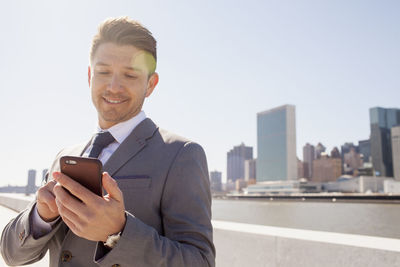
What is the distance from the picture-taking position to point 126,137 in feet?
5.26

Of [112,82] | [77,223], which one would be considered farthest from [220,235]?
[77,223]

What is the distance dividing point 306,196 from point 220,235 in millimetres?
110583

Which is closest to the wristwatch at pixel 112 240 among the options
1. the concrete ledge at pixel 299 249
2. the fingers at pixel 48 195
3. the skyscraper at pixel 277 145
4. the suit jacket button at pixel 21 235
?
the fingers at pixel 48 195

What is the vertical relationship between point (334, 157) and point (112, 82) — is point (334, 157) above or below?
above

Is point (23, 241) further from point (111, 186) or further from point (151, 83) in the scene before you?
point (151, 83)

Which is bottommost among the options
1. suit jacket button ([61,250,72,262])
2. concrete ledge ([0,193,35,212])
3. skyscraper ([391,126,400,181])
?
concrete ledge ([0,193,35,212])

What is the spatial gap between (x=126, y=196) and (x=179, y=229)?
0.99ft

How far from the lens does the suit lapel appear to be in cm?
150

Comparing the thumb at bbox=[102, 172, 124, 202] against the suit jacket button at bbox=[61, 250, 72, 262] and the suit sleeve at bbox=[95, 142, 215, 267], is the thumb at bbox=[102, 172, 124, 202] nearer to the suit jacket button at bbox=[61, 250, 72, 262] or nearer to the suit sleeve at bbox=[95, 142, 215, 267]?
the suit sleeve at bbox=[95, 142, 215, 267]

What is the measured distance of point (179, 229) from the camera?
4.11 ft

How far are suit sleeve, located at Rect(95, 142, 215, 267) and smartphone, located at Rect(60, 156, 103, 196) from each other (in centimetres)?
17

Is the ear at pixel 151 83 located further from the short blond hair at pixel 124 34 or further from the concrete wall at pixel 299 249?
the concrete wall at pixel 299 249

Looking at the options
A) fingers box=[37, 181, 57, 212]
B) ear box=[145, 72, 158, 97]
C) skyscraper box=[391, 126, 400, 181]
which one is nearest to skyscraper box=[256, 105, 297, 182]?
skyscraper box=[391, 126, 400, 181]

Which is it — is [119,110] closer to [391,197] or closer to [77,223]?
[77,223]
